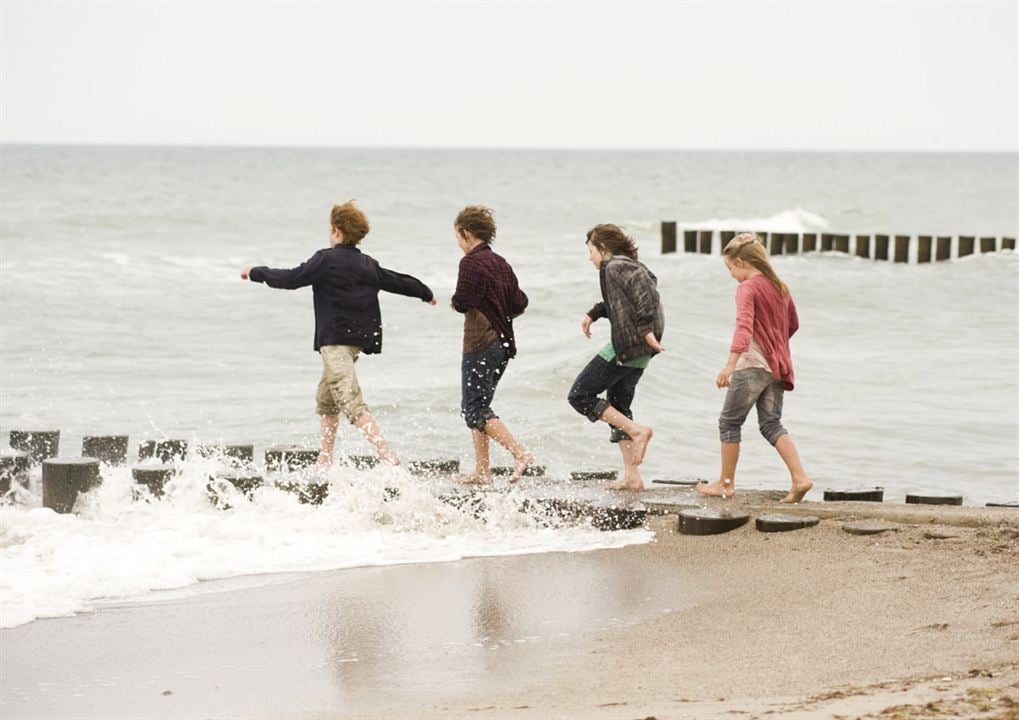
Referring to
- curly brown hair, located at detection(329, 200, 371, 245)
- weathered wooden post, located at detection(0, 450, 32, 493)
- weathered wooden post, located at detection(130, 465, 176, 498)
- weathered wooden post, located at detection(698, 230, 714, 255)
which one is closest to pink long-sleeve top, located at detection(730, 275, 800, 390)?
curly brown hair, located at detection(329, 200, 371, 245)

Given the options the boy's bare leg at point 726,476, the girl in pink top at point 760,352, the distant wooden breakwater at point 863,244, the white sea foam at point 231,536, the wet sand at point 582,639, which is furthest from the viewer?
the distant wooden breakwater at point 863,244

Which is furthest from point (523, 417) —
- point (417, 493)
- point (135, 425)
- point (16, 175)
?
point (16, 175)

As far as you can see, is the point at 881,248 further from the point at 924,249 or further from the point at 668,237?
the point at 668,237

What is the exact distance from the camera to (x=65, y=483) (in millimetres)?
7621

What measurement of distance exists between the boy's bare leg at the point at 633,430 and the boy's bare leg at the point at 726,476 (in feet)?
1.30

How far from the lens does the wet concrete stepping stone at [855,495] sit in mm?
7918

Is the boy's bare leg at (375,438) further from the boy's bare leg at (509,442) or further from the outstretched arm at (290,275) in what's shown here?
the outstretched arm at (290,275)

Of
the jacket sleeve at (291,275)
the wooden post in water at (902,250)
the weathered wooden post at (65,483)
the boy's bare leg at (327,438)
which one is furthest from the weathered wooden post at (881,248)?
the weathered wooden post at (65,483)

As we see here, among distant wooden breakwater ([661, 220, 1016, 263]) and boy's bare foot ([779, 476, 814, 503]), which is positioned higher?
distant wooden breakwater ([661, 220, 1016, 263])

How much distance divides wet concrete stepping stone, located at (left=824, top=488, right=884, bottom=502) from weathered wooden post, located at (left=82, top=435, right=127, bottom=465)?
4326 millimetres

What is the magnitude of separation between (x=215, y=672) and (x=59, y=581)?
138cm

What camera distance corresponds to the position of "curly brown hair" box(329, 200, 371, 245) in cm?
825

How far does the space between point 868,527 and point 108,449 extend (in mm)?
4691

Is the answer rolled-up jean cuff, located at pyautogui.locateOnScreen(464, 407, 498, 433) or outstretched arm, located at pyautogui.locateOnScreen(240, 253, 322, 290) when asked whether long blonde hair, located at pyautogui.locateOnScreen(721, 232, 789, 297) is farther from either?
outstretched arm, located at pyautogui.locateOnScreen(240, 253, 322, 290)
